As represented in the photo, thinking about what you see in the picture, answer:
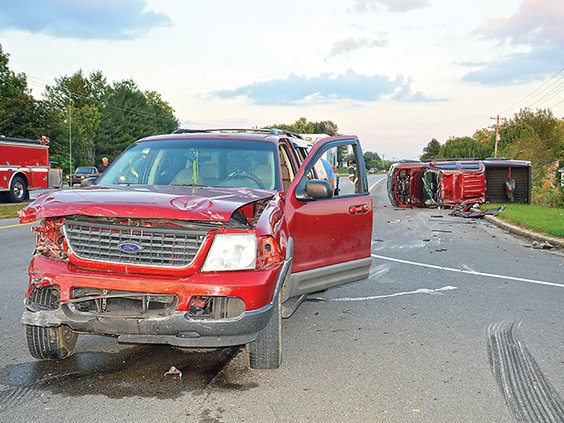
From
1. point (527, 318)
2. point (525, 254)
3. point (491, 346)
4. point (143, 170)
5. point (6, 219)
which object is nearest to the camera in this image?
point (491, 346)

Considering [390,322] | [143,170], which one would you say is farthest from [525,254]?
[143,170]

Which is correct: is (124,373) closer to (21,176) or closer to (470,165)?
(470,165)

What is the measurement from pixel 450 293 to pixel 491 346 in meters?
2.33

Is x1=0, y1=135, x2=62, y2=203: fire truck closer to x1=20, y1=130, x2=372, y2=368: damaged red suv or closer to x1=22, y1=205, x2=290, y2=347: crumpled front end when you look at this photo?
x1=20, y1=130, x2=372, y2=368: damaged red suv

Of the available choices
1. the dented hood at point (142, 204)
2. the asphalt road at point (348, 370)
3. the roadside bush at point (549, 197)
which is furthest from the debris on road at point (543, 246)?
the roadside bush at point (549, 197)

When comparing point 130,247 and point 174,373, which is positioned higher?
point 130,247

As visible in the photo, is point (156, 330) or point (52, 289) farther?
point (52, 289)

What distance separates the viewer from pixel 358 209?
627cm

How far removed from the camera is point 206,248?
13.1 ft

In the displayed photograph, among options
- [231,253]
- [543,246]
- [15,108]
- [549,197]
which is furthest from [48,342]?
[15,108]

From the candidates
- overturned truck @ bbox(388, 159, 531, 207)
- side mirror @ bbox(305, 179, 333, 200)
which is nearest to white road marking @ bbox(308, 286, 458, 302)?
side mirror @ bbox(305, 179, 333, 200)

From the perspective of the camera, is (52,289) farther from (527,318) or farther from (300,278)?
(527,318)

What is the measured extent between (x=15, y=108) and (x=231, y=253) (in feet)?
205

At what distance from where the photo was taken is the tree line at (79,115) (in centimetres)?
6053
